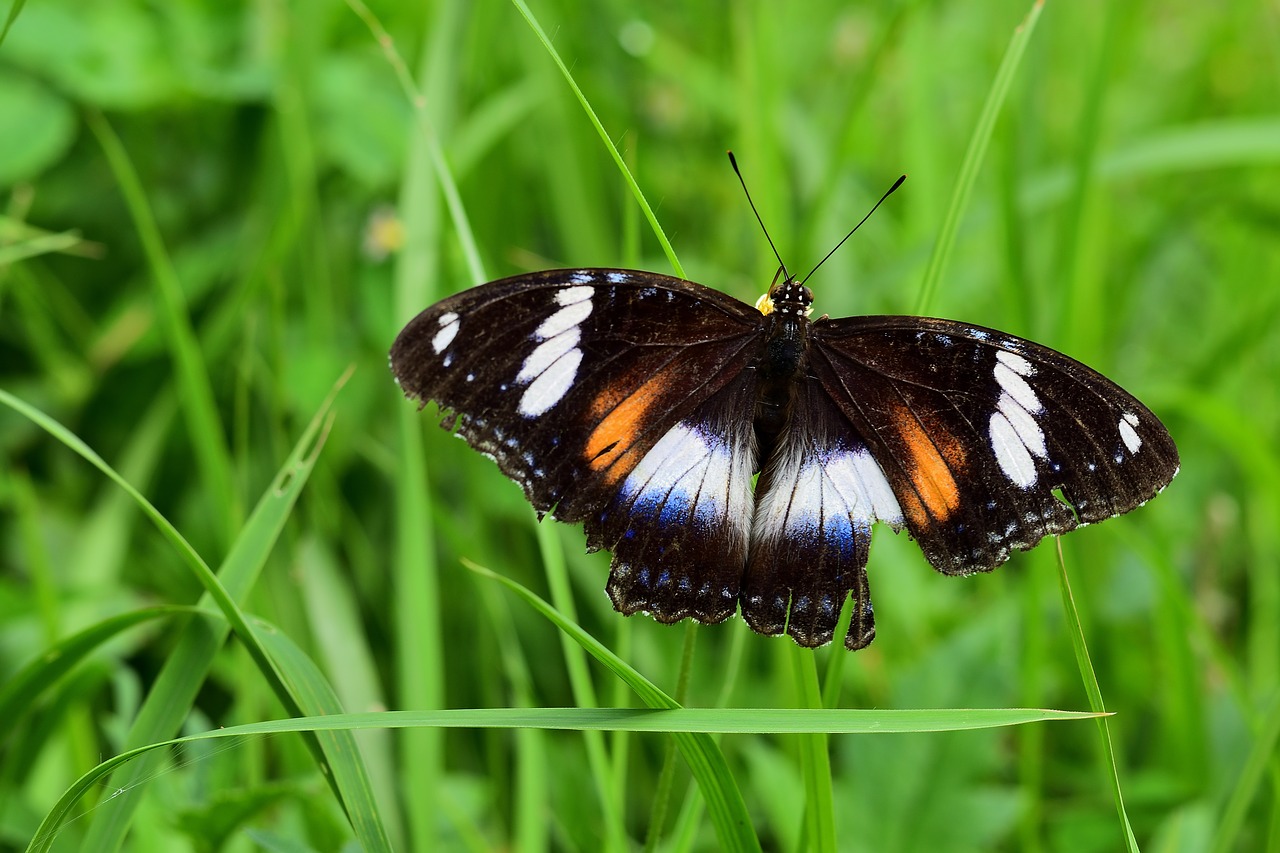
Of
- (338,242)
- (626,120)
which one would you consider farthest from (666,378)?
(626,120)

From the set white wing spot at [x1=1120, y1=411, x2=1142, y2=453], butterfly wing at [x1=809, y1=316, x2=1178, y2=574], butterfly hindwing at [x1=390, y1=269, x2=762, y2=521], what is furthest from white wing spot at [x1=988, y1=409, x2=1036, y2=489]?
butterfly hindwing at [x1=390, y1=269, x2=762, y2=521]

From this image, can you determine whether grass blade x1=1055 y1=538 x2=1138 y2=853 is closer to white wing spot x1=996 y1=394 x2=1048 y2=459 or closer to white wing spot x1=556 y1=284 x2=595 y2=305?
white wing spot x1=996 y1=394 x2=1048 y2=459

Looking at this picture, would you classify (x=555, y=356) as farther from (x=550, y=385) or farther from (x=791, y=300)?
(x=791, y=300)

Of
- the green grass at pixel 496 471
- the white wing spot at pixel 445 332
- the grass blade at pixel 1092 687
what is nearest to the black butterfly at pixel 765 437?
the white wing spot at pixel 445 332

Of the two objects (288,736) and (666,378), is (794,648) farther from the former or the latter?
(288,736)

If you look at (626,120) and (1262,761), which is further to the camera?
(626,120)

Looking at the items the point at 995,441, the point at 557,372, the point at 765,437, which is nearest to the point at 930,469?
the point at 995,441

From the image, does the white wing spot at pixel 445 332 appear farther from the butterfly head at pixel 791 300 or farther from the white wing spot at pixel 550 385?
the butterfly head at pixel 791 300
